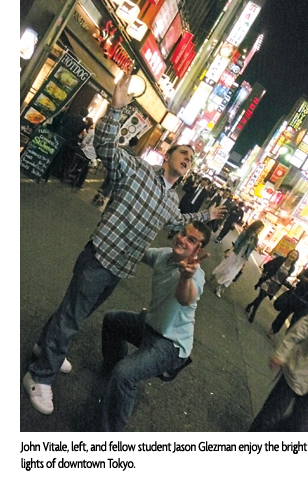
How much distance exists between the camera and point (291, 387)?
2.75 m

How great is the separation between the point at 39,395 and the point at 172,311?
1128 mm

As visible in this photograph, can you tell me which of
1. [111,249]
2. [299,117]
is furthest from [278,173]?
[111,249]

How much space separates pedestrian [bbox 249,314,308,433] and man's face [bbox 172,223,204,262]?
Result: 48.3 inches

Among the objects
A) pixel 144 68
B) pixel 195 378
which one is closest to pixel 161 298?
pixel 195 378

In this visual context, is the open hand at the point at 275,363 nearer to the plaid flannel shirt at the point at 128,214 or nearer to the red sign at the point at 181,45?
the plaid flannel shirt at the point at 128,214

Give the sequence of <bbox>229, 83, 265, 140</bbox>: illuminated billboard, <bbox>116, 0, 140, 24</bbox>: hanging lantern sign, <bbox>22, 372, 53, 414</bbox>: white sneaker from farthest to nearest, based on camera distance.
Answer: <bbox>229, 83, 265, 140</bbox>: illuminated billboard
<bbox>116, 0, 140, 24</bbox>: hanging lantern sign
<bbox>22, 372, 53, 414</bbox>: white sneaker

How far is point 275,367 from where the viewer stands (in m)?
2.77

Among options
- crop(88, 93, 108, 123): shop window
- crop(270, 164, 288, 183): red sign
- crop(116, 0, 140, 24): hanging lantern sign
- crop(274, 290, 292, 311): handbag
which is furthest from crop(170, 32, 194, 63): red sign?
crop(270, 164, 288, 183): red sign

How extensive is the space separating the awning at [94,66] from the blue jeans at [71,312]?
283 inches

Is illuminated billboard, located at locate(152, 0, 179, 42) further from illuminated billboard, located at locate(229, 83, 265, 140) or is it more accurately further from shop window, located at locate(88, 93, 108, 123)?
illuminated billboard, located at locate(229, 83, 265, 140)

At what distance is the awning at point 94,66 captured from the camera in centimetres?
870

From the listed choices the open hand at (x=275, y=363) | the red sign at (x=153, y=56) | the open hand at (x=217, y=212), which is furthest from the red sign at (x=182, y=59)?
the open hand at (x=275, y=363)

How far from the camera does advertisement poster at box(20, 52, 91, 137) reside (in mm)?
6363

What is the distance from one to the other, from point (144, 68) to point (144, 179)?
13448 millimetres
